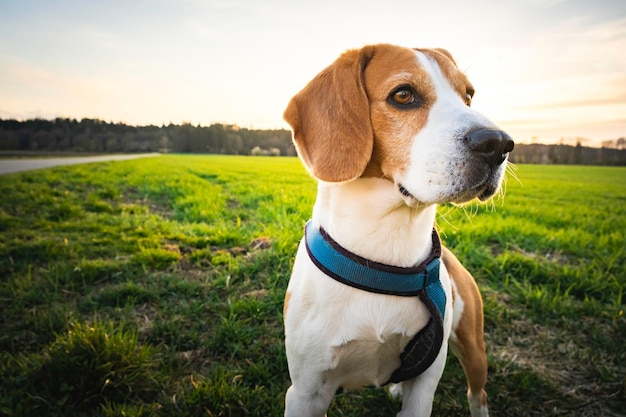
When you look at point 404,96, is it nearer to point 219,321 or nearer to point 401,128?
point 401,128

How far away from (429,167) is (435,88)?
1.67 ft

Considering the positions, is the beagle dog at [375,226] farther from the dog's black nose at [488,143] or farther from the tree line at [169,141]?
the tree line at [169,141]

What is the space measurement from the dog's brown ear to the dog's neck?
0.16m

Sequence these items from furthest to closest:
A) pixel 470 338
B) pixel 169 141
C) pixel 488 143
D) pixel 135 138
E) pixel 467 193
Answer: pixel 169 141 → pixel 135 138 → pixel 470 338 → pixel 467 193 → pixel 488 143

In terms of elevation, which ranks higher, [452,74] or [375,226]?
[452,74]

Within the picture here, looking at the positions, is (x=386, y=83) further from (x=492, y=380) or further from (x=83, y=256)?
(x=83, y=256)

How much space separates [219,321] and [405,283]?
6.99ft

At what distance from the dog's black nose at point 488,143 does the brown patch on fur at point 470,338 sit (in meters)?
0.95

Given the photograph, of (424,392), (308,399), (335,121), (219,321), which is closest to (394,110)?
(335,121)

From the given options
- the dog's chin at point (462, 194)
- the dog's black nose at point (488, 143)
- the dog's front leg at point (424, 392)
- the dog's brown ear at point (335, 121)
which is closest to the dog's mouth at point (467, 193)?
the dog's chin at point (462, 194)

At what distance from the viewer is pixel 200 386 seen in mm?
2400

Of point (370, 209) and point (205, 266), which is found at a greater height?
point (370, 209)

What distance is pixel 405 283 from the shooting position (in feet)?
5.73

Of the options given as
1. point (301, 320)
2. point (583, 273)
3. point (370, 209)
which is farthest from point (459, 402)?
point (583, 273)
